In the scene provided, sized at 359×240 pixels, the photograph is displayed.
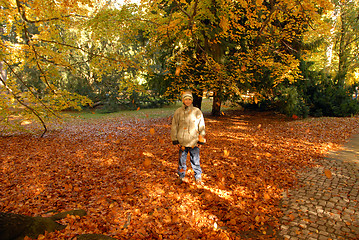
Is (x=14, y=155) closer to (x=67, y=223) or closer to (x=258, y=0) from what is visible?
(x=67, y=223)

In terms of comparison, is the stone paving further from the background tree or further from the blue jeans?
the background tree

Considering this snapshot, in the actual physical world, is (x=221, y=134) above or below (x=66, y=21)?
below

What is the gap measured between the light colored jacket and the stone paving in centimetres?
213

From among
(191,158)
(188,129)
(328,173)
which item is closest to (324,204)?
(328,173)

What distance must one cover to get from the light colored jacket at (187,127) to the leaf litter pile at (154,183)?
1041 mm

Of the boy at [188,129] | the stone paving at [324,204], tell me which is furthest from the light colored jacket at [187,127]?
the stone paving at [324,204]

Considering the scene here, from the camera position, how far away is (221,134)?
9781 mm

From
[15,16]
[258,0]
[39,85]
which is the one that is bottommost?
[39,85]

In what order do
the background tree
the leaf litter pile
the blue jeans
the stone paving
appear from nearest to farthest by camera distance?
the stone paving
the leaf litter pile
the blue jeans
the background tree

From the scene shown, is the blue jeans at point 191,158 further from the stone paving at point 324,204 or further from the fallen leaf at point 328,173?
the fallen leaf at point 328,173

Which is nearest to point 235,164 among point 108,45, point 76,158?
point 76,158

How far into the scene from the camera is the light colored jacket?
4.50 m

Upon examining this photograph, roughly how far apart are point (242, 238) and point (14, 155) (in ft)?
23.4

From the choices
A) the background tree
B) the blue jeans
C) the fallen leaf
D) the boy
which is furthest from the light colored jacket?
the background tree
